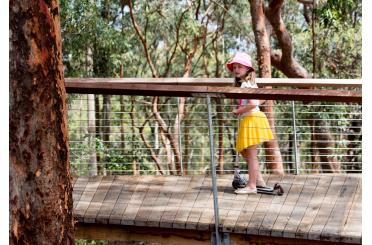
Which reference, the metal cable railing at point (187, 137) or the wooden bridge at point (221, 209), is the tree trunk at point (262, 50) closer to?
the metal cable railing at point (187, 137)

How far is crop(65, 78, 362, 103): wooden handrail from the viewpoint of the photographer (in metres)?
3.79

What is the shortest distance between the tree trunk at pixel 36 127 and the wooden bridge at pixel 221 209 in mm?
1367

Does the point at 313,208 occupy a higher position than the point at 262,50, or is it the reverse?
the point at 262,50

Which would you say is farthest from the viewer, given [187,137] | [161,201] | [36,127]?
[187,137]

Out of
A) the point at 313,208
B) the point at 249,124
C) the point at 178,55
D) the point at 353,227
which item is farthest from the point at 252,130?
the point at 178,55

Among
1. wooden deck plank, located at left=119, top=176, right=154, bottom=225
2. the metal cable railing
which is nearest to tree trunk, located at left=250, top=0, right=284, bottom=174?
the metal cable railing

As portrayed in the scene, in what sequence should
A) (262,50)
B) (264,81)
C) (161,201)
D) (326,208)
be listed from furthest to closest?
1. (262,50)
2. (264,81)
3. (161,201)
4. (326,208)

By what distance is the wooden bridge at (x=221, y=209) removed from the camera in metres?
4.07

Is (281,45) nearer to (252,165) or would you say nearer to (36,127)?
(252,165)

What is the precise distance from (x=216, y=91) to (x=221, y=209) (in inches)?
31.2

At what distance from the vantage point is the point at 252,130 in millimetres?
4605

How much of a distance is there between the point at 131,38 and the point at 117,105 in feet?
9.81

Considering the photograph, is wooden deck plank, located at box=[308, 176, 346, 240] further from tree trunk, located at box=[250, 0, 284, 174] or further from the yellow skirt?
tree trunk, located at box=[250, 0, 284, 174]

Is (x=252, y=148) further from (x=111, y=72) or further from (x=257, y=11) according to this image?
(x=111, y=72)
